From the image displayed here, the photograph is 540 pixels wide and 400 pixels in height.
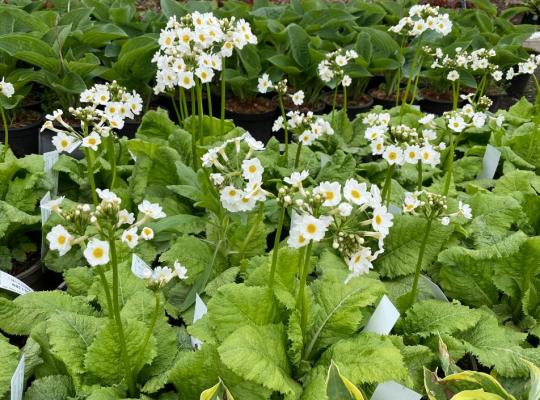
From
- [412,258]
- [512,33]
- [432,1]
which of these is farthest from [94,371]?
[432,1]

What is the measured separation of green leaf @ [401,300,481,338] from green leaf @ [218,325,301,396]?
1.46 feet

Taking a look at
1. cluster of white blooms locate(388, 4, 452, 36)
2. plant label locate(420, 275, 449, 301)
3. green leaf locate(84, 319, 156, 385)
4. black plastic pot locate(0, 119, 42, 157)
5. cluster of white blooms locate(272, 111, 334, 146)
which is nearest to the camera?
green leaf locate(84, 319, 156, 385)

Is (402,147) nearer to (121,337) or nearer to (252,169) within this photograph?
(252,169)

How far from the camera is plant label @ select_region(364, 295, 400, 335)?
1.52m

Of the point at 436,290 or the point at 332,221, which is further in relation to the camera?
the point at 436,290

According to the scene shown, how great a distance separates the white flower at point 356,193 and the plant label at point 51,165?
1357 mm

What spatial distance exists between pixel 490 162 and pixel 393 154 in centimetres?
121

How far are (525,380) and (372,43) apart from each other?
2.87 meters

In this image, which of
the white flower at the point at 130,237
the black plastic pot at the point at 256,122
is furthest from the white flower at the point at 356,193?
the black plastic pot at the point at 256,122

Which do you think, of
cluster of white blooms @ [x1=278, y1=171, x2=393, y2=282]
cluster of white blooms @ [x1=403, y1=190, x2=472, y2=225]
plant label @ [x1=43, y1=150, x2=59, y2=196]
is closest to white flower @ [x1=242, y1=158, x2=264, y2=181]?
cluster of white blooms @ [x1=278, y1=171, x2=393, y2=282]

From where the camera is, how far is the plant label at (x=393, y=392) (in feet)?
4.58

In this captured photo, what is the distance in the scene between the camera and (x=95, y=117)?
1675 mm

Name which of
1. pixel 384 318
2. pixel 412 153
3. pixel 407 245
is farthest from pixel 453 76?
pixel 384 318

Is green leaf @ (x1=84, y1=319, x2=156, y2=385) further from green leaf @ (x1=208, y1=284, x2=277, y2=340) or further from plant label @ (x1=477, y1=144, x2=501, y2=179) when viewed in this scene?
plant label @ (x1=477, y1=144, x2=501, y2=179)
